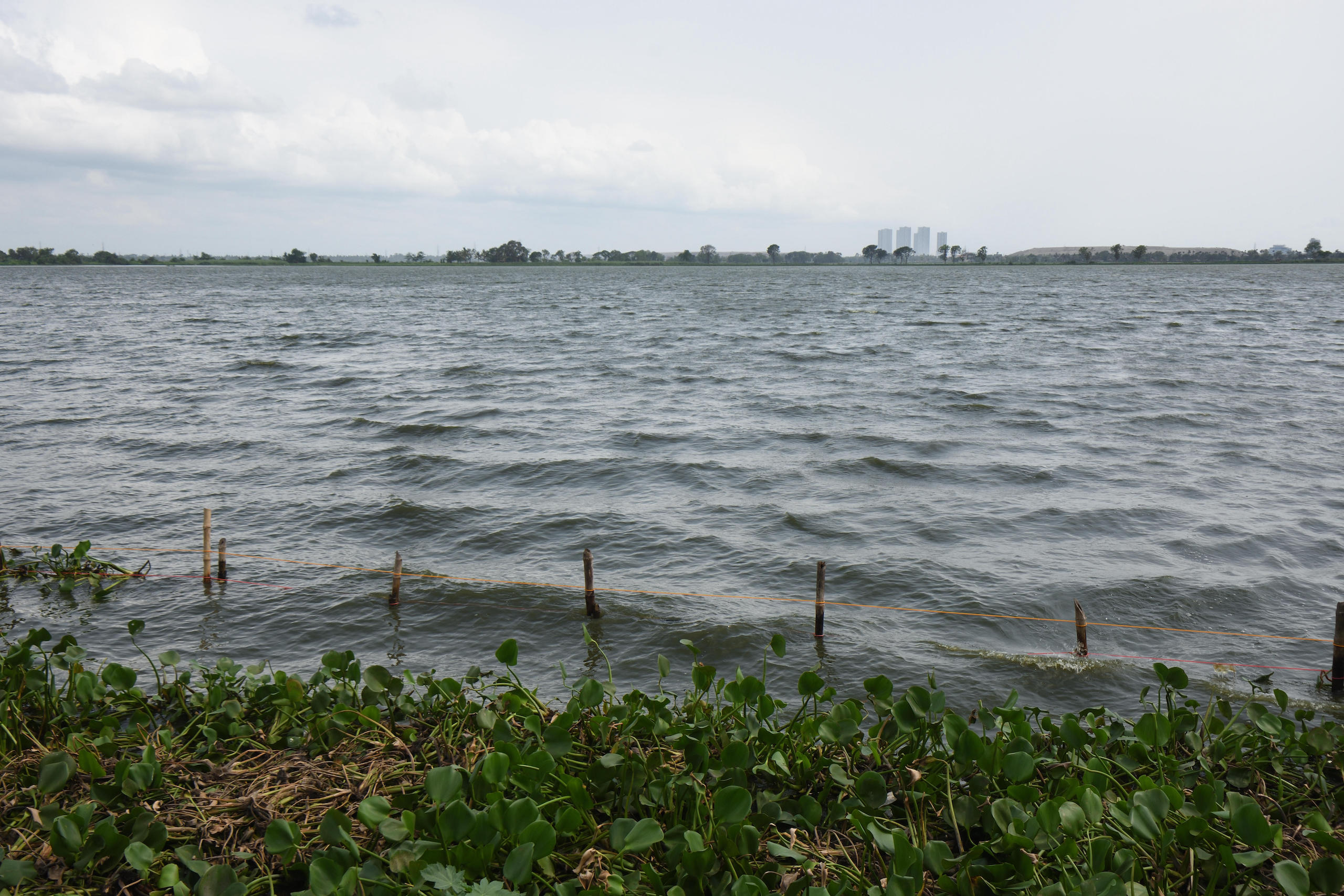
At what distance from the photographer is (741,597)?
11320mm

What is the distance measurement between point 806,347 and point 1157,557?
1245 inches

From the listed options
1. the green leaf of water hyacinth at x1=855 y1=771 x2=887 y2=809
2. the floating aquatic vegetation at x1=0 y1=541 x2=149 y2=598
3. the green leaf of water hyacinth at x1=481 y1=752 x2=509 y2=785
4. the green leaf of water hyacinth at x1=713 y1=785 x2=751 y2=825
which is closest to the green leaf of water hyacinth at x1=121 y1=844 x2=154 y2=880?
the green leaf of water hyacinth at x1=481 y1=752 x2=509 y2=785

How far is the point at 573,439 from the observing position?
2219 centimetres

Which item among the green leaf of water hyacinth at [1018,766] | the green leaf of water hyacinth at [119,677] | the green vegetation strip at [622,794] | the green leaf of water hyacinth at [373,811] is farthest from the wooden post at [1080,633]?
the green leaf of water hyacinth at [119,677]

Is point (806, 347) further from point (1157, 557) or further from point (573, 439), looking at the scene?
point (1157, 557)

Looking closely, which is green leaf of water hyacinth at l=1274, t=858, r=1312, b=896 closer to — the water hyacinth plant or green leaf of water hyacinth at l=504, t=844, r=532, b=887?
the water hyacinth plant

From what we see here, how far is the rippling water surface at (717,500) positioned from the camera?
10.5 m

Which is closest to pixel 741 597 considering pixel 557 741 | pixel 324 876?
pixel 557 741

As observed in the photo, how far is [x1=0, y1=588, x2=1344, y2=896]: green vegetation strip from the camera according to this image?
153 inches

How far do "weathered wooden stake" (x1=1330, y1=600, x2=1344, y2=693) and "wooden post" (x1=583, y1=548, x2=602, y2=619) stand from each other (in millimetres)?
8104

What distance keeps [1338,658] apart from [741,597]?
22.2ft

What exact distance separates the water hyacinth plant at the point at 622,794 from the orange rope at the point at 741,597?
491 centimetres

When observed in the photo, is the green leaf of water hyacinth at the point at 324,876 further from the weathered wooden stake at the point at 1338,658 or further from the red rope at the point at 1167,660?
the weathered wooden stake at the point at 1338,658

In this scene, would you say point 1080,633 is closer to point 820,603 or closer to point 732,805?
point 820,603
